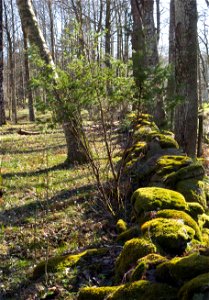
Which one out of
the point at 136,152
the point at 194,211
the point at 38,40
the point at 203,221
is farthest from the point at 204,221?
the point at 38,40

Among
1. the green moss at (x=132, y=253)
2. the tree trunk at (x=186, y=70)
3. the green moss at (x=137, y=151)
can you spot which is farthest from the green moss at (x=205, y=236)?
the tree trunk at (x=186, y=70)

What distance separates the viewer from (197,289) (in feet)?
9.62

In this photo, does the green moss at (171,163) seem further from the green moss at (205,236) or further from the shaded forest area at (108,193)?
the green moss at (205,236)

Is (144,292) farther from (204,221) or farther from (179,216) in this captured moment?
(204,221)

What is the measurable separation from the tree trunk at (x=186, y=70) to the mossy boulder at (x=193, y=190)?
2.69 metres

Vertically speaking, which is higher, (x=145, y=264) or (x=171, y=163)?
(x=171, y=163)

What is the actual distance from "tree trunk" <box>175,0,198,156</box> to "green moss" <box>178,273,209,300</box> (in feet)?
19.6

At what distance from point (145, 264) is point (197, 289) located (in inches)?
33.1

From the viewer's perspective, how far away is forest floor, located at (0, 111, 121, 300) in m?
4.94

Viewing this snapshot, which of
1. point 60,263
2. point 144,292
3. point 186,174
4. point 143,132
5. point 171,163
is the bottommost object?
point 60,263

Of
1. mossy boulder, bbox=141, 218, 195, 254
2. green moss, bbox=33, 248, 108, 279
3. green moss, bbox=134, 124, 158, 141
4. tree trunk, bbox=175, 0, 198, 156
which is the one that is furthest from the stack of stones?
tree trunk, bbox=175, 0, 198, 156

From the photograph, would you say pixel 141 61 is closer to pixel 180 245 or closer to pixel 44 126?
pixel 44 126

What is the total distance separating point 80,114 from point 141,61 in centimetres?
136

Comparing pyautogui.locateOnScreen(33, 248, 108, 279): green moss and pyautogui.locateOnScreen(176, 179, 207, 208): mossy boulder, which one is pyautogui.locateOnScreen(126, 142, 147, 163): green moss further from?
pyautogui.locateOnScreen(33, 248, 108, 279): green moss
